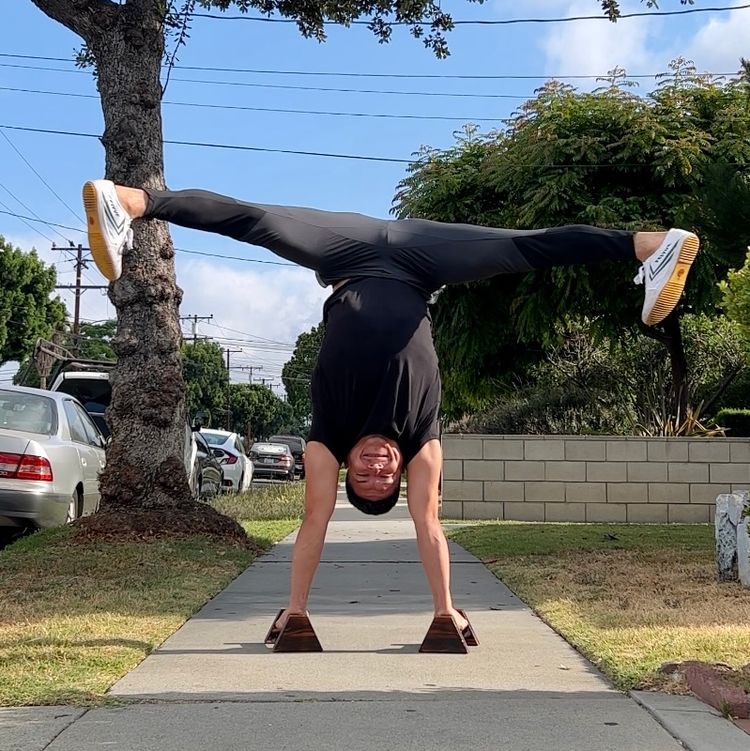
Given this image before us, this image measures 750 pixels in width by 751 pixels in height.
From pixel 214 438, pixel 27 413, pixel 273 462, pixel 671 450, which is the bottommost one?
pixel 273 462

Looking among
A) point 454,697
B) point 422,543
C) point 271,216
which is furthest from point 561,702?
point 271,216

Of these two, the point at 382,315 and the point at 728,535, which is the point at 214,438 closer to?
the point at 728,535

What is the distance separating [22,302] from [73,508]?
36558mm

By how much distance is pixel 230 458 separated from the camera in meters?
22.4

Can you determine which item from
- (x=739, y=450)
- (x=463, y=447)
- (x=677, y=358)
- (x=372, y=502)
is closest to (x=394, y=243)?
(x=372, y=502)

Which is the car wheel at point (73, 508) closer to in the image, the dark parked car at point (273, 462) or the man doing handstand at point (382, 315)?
the man doing handstand at point (382, 315)

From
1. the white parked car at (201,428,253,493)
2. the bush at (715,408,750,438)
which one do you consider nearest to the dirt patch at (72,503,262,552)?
the bush at (715,408,750,438)

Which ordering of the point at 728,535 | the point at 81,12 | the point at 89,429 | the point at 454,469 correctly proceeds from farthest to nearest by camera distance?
the point at 454,469 < the point at 89,429 < the point at 81,12 < the point at 728,535

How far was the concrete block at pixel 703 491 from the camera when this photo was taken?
49.1 feet

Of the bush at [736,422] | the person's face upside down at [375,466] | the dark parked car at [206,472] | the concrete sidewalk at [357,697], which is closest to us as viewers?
the concrete sidewalk at [357,697]

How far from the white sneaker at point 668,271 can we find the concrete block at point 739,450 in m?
10.9

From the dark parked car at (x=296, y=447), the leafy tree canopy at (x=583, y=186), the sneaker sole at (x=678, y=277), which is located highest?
the leafy tree canopy at (x=583, y=186)

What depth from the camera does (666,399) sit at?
19156 mm

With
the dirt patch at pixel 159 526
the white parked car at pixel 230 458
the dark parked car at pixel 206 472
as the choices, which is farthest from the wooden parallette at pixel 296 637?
the white parked car at pixel 230 458
